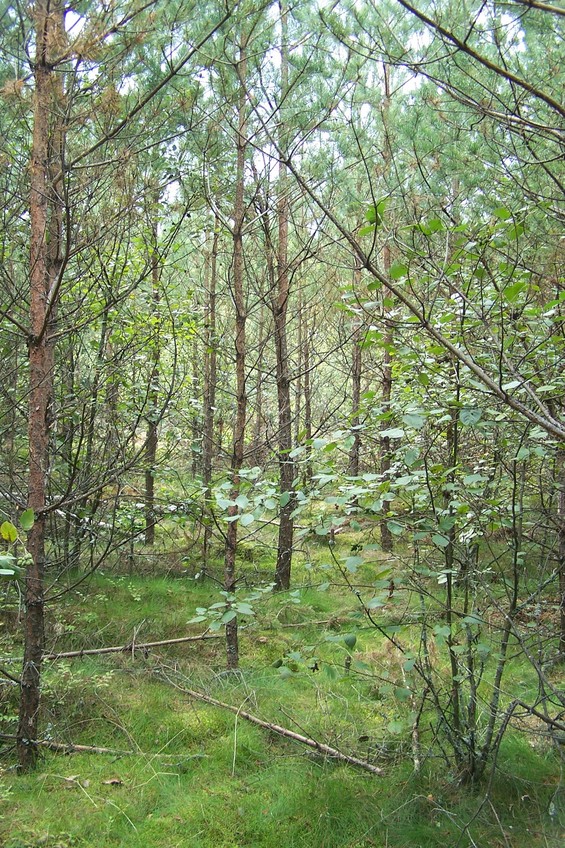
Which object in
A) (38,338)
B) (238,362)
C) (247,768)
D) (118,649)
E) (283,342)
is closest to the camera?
(38,338)

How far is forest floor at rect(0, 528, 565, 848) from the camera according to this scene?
3.07 m

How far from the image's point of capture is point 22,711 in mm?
3518

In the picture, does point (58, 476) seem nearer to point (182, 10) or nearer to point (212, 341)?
point (212, 341)

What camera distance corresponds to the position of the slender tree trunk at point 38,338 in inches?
130

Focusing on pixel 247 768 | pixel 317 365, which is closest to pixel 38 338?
pixel 317 365

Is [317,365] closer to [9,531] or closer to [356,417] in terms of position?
[356,417]

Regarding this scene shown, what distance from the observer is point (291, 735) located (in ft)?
13.1

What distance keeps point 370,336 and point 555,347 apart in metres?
1.30

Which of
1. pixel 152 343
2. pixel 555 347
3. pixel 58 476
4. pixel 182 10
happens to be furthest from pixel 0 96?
pixel 58 476

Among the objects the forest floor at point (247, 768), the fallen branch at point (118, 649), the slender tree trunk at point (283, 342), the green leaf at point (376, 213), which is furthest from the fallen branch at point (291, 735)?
the green leaf at point (376, 213)

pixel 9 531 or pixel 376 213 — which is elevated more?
pixel 376 213

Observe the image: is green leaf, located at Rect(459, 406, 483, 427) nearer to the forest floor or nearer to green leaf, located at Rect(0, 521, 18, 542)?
the forest floor

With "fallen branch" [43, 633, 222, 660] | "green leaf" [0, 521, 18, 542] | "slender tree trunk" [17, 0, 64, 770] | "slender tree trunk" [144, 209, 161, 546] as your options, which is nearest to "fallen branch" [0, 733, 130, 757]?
"slender tree trunk" [17, 0, 64, 770]

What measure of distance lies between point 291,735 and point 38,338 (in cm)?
317
